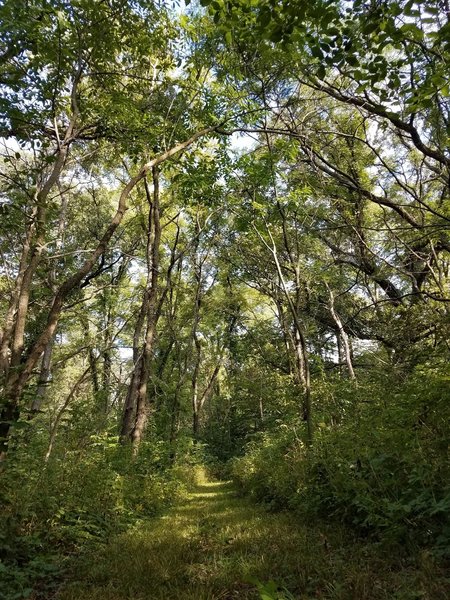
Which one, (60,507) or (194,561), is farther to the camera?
(60,507)

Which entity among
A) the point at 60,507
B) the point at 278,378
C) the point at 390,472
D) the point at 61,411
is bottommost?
the point at 60,507

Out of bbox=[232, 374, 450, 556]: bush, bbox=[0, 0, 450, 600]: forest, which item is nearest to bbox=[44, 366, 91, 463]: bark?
bbox=[0, 0, 450, 600]: forest

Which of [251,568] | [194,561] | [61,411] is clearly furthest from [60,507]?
[251,568]

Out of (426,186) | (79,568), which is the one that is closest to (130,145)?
(79,568)

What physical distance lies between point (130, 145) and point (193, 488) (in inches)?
501

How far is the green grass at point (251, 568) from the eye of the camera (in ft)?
11.3

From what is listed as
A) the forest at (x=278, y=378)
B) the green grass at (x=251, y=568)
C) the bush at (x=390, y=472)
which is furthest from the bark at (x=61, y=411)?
the bush at (x=390, y=472)

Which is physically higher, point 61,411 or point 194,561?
point 61,411

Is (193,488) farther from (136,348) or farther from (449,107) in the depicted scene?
(449,107)

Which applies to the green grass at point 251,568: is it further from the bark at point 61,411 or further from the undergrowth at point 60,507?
the bark at point 61,411

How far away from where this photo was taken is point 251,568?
4.21m

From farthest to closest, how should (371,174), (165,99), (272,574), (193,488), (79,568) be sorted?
(193,488) → (371,174) → (165,99) → (79,568) → (272,574)

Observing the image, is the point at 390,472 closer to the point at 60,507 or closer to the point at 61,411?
the point at 61,411

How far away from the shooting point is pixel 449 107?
7.00 metres
